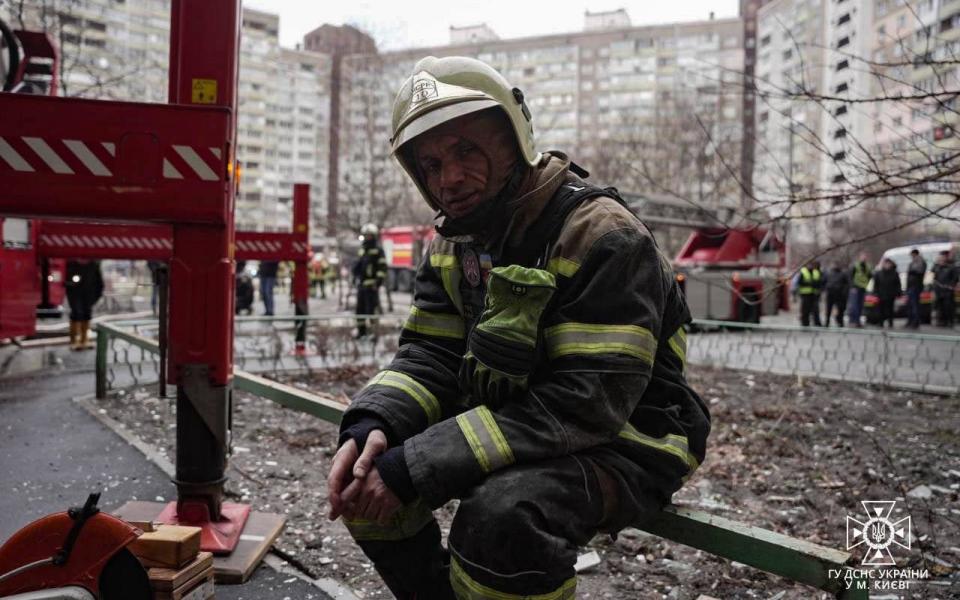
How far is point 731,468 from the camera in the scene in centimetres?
504

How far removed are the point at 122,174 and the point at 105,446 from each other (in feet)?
9.93

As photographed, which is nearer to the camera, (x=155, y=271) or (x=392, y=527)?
(x=392, y=527)

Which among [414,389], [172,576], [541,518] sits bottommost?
[172,576]

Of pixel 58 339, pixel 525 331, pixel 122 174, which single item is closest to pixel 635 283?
pixel 525 331

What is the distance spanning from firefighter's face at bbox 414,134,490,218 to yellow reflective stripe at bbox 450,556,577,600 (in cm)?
100

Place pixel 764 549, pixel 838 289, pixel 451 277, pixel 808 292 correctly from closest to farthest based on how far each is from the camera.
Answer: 1. pixel 764 549
2. pixel 451 277
3. pixel 808 292
4. pixel 838 289

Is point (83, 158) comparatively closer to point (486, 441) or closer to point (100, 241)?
point (486, 441)

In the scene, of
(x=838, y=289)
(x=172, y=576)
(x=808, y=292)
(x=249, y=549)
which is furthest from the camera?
(x=838, y=289)

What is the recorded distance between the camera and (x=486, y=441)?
168 cm

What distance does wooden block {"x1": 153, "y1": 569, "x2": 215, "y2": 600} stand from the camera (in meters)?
2.04

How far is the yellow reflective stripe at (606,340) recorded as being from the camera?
1663 millimetres

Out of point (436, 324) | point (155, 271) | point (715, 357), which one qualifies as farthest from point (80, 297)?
point (436, 324)

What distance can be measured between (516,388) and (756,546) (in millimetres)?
727

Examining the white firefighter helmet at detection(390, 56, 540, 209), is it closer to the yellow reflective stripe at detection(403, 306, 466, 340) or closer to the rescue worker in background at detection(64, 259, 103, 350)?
the yellow reflective stripe at detection(403, 306, 466, 340)
